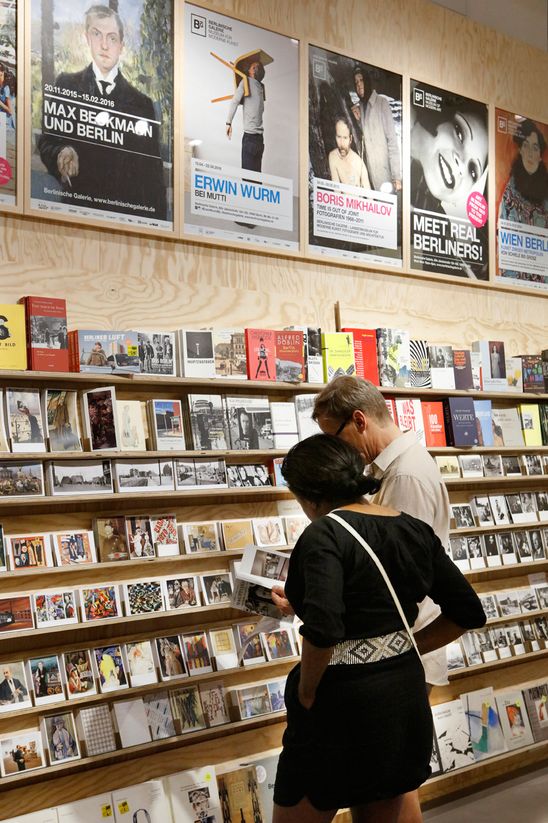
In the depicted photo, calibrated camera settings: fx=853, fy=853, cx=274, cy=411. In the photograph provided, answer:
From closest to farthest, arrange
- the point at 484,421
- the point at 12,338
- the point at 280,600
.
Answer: the point at 280,600 → the point at 12,338 → the point at 484,421

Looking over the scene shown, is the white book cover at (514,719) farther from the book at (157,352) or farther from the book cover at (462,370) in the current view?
the book at (157,352)

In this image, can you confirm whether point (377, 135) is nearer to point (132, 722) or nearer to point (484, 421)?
point (484, 421)

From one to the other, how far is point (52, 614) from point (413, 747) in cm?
159

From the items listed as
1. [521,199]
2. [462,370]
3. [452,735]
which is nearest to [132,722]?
[452,735]

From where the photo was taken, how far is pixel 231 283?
404cm

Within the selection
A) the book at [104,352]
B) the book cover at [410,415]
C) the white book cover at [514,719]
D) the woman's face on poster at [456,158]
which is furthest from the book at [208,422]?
the white book cover at [514,719]

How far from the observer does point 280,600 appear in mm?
2910

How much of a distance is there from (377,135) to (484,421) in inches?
65.4

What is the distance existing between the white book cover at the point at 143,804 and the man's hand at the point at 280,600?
1043mm

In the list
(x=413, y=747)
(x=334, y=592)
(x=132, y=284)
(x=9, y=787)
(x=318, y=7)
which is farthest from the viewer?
(x=318, y=7)

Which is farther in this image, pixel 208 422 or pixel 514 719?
pixel 514 719

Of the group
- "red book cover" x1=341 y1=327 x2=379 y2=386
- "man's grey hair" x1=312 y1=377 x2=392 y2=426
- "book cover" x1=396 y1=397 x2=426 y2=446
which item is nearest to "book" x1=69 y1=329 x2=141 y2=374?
"man's grey hair" x1=312 y1=377 x2=392 y2=426

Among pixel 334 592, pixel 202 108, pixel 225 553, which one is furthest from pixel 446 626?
pixel 202 108

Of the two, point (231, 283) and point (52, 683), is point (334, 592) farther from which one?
point (231, 283)
